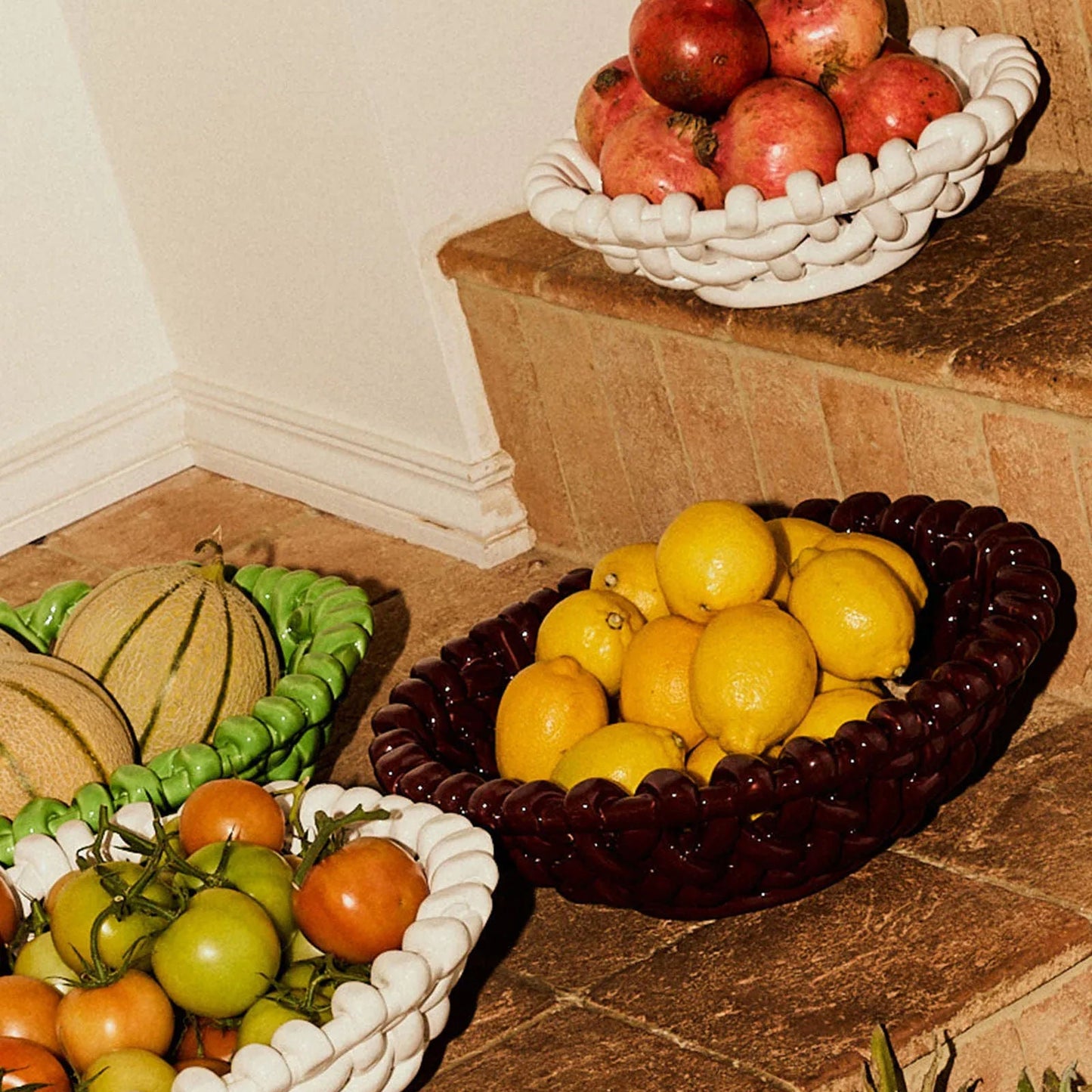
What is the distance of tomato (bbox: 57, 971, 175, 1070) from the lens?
1.10m

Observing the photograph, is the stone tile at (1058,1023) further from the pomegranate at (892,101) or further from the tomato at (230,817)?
the pomegranate at (892,101)

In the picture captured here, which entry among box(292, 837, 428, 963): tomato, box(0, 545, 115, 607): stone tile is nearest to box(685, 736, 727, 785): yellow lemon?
box(292, 837, 428, 963): tomato

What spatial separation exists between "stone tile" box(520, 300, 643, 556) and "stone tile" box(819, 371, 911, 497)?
1.13 feet

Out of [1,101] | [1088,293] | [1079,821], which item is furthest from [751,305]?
[1,101]

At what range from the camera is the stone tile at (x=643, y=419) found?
74.7 inches

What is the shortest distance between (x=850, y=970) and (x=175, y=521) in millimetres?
1467

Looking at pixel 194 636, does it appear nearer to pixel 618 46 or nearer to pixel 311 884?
pixel 311 884

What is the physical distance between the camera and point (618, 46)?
2232 millimetres

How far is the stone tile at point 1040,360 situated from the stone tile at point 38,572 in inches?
50.1

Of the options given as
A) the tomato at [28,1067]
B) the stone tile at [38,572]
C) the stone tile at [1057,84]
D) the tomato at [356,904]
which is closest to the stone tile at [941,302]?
the stone tile at [1057,84]

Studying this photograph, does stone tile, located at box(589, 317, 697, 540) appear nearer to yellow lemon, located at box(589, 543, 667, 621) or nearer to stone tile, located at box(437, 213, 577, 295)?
stone tile, located at box(437, 213, 577, 295)

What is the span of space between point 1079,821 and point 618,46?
121cm

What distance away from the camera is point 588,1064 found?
126cm

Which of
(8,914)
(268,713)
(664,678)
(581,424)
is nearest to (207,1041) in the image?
(8,914)
